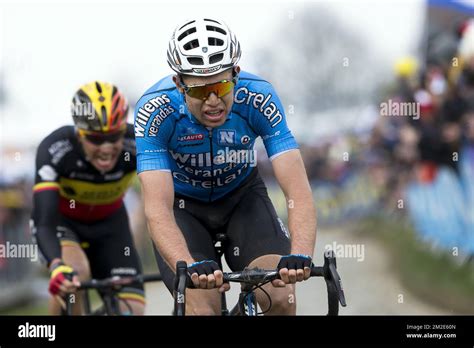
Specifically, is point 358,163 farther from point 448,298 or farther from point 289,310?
point 289,310

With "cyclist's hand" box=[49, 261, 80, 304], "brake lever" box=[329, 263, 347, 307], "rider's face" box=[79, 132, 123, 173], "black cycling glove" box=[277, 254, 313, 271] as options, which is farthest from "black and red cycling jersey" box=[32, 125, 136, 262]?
"brake lever" box=[329, 263, 347, 307]

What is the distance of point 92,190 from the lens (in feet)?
29.7

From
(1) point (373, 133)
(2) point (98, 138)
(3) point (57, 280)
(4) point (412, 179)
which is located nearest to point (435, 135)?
(4) point (412, 179)

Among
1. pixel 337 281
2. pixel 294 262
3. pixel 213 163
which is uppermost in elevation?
pixel 213 163

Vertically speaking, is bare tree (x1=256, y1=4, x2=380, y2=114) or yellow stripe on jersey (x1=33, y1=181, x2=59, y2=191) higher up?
bare tree (x1=256, y1=4, x2=380, y2=114)

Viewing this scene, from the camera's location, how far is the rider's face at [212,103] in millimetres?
6059

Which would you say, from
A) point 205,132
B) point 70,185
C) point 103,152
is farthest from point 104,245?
point 205,132

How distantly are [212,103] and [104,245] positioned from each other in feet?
11.6

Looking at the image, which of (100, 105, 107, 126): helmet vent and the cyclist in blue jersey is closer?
the cyclist in blue jersey

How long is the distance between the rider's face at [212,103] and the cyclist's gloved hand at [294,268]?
1.11 m

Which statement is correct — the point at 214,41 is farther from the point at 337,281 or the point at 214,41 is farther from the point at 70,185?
the point at 70,185

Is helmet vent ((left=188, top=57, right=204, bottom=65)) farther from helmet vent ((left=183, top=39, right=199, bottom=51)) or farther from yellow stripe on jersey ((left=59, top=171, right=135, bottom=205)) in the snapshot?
yellow stripe on jersey ((left=59, top=171, right=135, bottom=205))

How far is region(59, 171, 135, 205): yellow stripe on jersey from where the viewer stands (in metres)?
8.98
